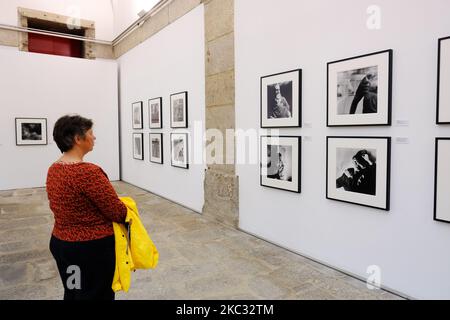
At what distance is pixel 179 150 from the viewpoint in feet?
27.6

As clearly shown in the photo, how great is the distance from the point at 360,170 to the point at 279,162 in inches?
57.3

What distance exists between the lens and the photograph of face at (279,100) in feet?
16.7

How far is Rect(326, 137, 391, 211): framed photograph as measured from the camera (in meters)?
3.87

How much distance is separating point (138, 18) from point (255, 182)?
7.62 metres

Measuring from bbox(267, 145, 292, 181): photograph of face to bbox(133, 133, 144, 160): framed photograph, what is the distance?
623cm

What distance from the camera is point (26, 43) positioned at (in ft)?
37.8

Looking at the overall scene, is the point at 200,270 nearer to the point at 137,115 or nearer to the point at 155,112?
the point at 155,112

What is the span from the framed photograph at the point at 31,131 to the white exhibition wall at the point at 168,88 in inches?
107

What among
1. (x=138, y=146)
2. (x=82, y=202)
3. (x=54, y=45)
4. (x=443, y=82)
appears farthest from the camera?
(x=54, y=45)

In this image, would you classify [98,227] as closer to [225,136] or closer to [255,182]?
[255,182]

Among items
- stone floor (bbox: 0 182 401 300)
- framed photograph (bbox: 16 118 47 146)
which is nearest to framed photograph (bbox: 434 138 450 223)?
stone floor (bbox: 0 182 401 300)

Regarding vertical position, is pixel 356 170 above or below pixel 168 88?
below

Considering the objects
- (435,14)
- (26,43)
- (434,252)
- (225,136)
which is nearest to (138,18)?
(26,43)

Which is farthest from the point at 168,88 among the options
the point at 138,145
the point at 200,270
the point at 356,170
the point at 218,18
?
the point at 356,170
